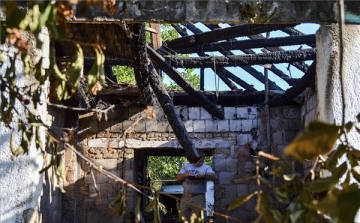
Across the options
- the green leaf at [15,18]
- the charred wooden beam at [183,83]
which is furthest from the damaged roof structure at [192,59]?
the green leaf at [15,18]

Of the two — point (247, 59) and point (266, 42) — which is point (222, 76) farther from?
point (247, 59)

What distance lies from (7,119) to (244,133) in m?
7.27

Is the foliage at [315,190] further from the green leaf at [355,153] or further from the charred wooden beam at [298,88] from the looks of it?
the charred wooden beam at [298,88]

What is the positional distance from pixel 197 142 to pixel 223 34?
2.92m

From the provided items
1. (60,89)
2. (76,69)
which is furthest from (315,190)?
(60,89)

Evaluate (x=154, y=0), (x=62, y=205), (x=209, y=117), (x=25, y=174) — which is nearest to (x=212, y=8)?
(x=154, y=0)

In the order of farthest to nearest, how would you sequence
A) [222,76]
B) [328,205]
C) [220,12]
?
[222,76], [220,12], [328,205]

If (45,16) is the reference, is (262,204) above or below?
below

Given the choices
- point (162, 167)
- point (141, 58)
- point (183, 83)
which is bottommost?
point (162, 167)

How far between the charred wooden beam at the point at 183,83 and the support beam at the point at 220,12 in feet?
9.18

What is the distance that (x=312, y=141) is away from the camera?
1257 millimetres

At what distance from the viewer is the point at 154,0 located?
4.26 meters

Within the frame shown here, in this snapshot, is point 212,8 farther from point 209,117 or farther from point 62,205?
point 62,205

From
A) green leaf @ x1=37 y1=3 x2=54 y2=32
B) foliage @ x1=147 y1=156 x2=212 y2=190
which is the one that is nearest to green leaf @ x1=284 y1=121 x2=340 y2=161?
green leaf @ x1=37 y1=3 x2=54 y2=32
